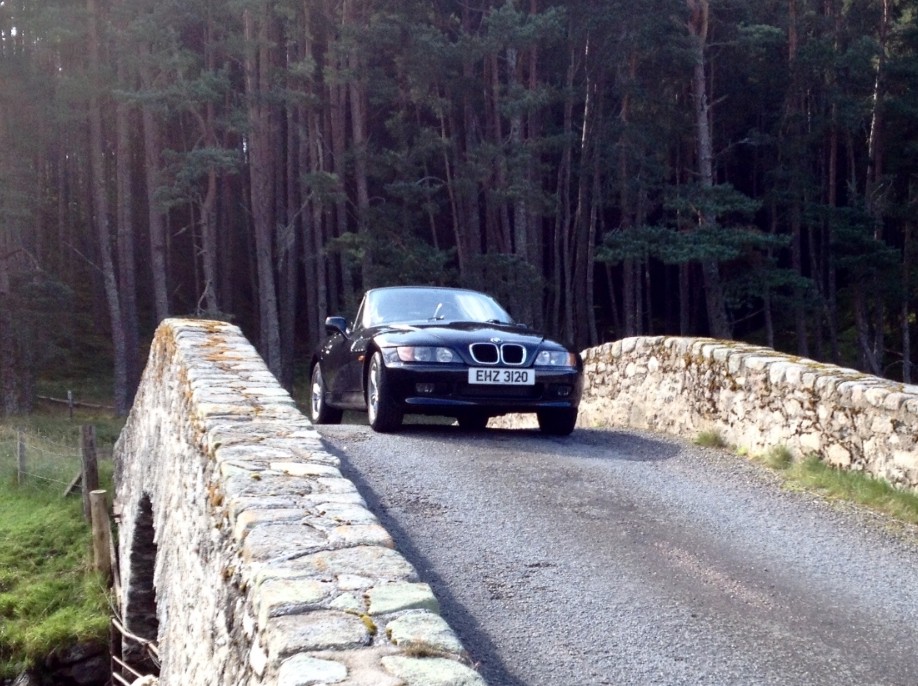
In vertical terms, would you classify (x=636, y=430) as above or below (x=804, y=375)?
below

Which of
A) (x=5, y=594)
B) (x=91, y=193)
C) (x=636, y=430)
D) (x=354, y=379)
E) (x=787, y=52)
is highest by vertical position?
(x=787, y=52)

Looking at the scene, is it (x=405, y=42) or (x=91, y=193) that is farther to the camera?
(x=91, y=193)

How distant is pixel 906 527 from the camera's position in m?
6.17

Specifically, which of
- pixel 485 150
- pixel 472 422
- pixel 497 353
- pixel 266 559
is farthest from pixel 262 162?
pixel 266 559

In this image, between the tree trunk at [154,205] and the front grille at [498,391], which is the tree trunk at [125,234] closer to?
the tree trunk at [154,205]

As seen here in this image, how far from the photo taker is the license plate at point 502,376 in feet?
27.6

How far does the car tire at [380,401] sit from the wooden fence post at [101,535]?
6.54m

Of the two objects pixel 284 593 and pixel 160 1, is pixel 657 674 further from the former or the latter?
pixel 160 1

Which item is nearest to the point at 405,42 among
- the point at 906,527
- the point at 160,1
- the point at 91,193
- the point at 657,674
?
the point at 160,1

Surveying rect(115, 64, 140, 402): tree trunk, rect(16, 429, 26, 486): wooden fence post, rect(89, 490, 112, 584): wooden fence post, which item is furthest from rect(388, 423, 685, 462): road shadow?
rect(115, 64, 140, 402): tree trunk

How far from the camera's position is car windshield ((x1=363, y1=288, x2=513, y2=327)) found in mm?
9695

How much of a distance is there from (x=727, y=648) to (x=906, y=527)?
2.70 m

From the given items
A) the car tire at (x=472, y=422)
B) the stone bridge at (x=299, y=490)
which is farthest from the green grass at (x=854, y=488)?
the car tire at (x=472, y=422)

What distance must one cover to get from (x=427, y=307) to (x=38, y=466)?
10.8 metres
